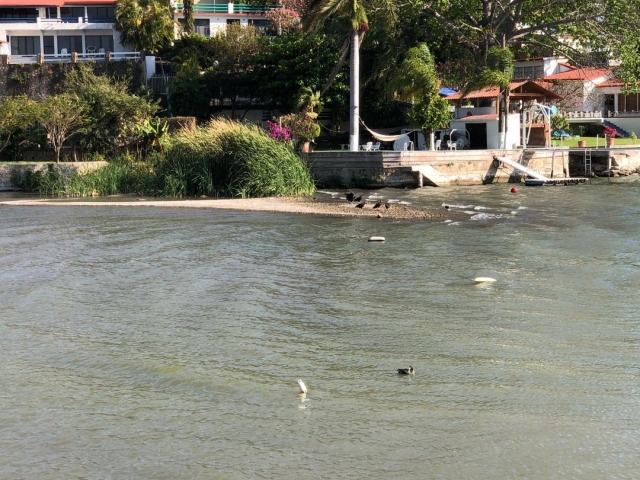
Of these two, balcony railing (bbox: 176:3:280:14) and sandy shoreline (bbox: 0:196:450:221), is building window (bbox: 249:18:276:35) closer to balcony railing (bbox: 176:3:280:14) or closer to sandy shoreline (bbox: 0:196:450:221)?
balcony railing (bbox: 176:3:280:14)

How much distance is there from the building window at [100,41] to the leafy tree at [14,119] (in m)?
17.9

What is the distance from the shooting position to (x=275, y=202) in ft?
98.7

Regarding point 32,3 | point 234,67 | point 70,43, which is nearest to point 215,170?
point 234,67

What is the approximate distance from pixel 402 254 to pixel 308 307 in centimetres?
571

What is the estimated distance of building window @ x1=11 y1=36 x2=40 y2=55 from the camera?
193 feet

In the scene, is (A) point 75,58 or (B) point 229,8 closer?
(A) point 75,58

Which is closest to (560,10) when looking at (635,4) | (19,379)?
(635,4)

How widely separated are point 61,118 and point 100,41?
21938 millimetres

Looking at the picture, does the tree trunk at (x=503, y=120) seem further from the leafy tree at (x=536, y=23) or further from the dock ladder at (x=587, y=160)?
the dock ladder at (x=587, y=160)

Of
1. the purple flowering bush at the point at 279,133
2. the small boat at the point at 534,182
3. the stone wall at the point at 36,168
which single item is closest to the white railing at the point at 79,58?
the stone wall at the point at 36,168

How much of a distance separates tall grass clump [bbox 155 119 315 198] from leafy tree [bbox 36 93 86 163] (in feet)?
24.5

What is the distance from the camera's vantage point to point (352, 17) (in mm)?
36031

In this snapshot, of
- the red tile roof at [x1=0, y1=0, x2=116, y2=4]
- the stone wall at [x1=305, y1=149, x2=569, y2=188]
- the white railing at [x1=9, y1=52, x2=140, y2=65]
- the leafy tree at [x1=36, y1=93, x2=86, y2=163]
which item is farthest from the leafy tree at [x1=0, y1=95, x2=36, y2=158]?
the red tile roof at [x1=0, y1=0, x2=116, y2=4]

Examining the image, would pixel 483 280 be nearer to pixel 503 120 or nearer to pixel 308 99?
pixel 503 120
